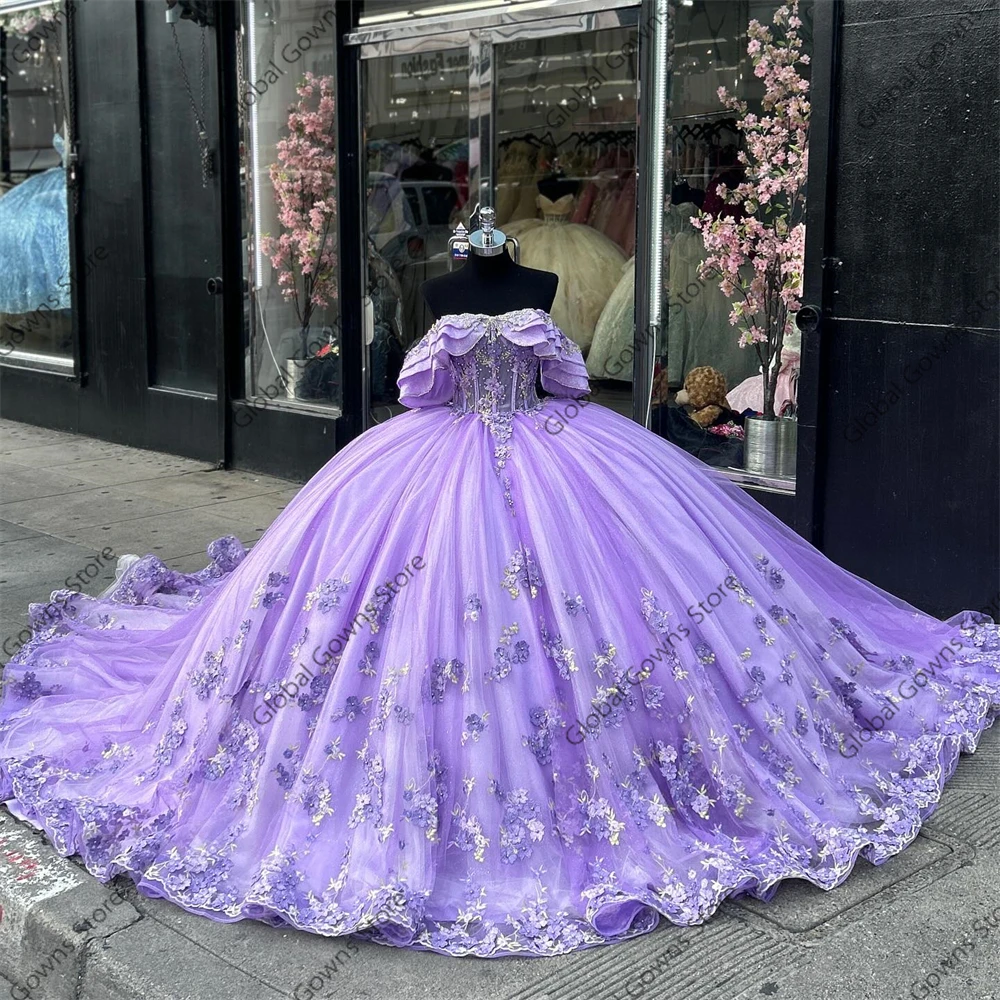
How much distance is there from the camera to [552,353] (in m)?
3.64

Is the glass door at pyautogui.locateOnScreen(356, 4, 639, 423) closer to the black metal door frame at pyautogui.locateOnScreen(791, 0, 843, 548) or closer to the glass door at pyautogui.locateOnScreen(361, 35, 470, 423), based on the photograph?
the glass door at pyautogui.locateOnScreen(361, 35, 470, 423)

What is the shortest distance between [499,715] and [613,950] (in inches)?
24.3

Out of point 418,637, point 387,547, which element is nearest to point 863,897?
point 418,637

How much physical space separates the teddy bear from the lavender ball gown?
2077mm

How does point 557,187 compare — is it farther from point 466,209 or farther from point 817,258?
point 817,258

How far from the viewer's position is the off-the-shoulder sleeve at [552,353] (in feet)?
11.8

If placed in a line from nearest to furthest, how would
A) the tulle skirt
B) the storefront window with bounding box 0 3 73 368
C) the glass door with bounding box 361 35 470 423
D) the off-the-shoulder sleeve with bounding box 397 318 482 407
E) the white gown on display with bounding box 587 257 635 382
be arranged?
1. the tulle skirt
2. the off-the-shoulder sleeve with bounding box 397 318 482 407
3. the white gown on display with bounding box 587 257 635 382
4. the glass door with bounding box 361 35 470 423
5. the storefront window with bounding box 0 3 73 368

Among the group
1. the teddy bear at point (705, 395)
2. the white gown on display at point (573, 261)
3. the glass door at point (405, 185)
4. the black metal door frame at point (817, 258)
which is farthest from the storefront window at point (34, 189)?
the black metal door frame at point (817, 258)

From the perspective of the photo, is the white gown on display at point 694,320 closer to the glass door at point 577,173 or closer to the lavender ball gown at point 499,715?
the glass door at point 577,173

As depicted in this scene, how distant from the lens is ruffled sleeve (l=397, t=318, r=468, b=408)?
3594 mm

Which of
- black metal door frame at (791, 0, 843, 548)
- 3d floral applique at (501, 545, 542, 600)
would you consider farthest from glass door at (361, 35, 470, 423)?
3d floral applique at (501, 545, 542, 600)

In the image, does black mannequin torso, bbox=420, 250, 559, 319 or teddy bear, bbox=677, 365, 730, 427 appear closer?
black mannequin torso, bbox=420, 250, 559, 319

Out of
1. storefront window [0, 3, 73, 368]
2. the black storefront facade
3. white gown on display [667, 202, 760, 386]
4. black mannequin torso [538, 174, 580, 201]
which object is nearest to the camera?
the black storefront facade

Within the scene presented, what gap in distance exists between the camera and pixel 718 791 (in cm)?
323
